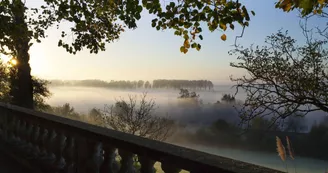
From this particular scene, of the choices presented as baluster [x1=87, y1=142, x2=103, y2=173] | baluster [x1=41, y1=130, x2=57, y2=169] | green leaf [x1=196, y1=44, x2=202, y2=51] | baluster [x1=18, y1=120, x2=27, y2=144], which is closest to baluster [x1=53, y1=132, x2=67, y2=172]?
baluster [x1=41, y1=130, x2=57, y2=169]

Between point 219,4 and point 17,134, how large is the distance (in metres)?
4.03

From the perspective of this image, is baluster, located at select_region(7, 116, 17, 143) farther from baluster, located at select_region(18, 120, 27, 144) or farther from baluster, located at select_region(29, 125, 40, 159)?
baluster, located at select_region(29, 125, 40, 159)

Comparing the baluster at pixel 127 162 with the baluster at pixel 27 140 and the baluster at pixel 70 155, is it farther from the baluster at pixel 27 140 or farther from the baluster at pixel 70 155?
the baluster at pixel 27 140

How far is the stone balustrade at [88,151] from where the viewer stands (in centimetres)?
233

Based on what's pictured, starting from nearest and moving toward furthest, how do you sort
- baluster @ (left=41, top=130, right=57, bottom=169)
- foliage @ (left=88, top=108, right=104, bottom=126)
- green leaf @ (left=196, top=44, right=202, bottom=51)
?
baluster @ (left=41, top=130, right=57, bottom=169), green leaf @ (left=196, top=44, right=202, bottom=51), foliage @ (left=88, top=108, right=104, bottom=126)

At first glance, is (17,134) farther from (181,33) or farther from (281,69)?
(281,69)

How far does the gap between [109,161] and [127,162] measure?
36cm

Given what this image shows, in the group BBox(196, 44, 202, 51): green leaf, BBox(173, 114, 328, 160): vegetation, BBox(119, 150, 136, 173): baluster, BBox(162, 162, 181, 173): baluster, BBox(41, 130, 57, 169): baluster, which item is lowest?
BBox(173, 114, 328, 160): vegetation

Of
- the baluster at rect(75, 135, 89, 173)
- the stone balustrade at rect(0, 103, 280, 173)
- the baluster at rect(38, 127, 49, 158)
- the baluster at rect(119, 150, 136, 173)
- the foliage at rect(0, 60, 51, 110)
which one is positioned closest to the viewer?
the stone balustrade at rect(0, 103, 280, 173)

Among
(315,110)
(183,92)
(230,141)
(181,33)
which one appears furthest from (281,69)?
(230,141)

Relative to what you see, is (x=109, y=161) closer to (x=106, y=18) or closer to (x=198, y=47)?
(x=198, y=47)

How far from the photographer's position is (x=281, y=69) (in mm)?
15625

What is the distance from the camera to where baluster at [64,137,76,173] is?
384cm

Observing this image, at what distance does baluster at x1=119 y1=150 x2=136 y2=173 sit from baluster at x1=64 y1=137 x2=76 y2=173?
955 mm
